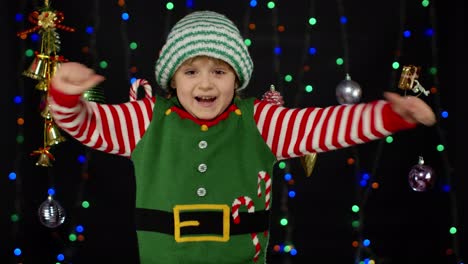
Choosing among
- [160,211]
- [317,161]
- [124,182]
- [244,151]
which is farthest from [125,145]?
[317,161]

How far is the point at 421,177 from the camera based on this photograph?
7.79 feet

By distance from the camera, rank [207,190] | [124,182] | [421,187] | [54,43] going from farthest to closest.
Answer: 1. [124,182]
2. [421,187]
3. [54,43]
4. [207,190]

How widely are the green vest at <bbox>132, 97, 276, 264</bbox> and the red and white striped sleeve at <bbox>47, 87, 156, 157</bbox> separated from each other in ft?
0.09

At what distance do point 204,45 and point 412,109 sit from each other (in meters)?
0.51

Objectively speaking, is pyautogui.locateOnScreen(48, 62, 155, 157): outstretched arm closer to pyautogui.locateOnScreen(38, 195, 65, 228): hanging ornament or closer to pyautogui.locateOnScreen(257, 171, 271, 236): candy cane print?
pyautogui.locateOnScreen(257, 171, 271, 236): candy cane print

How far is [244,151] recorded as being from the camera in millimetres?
1481

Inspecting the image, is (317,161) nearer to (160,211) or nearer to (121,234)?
(121,234)

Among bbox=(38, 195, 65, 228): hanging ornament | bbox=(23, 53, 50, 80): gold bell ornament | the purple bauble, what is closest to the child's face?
bbox=(23, 53, 50, 80): gold bell ornament

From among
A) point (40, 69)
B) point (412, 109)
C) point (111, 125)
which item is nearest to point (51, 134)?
point (40, 69)

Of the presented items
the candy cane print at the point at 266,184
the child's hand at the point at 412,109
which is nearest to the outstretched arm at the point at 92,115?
the candy cane print at the point at 266,184

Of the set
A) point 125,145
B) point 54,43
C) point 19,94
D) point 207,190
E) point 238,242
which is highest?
point 54,43

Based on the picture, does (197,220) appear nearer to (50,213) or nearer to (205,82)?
(205,82)

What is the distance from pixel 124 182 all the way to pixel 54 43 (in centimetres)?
69

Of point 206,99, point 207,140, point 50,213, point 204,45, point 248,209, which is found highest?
point 204,45
